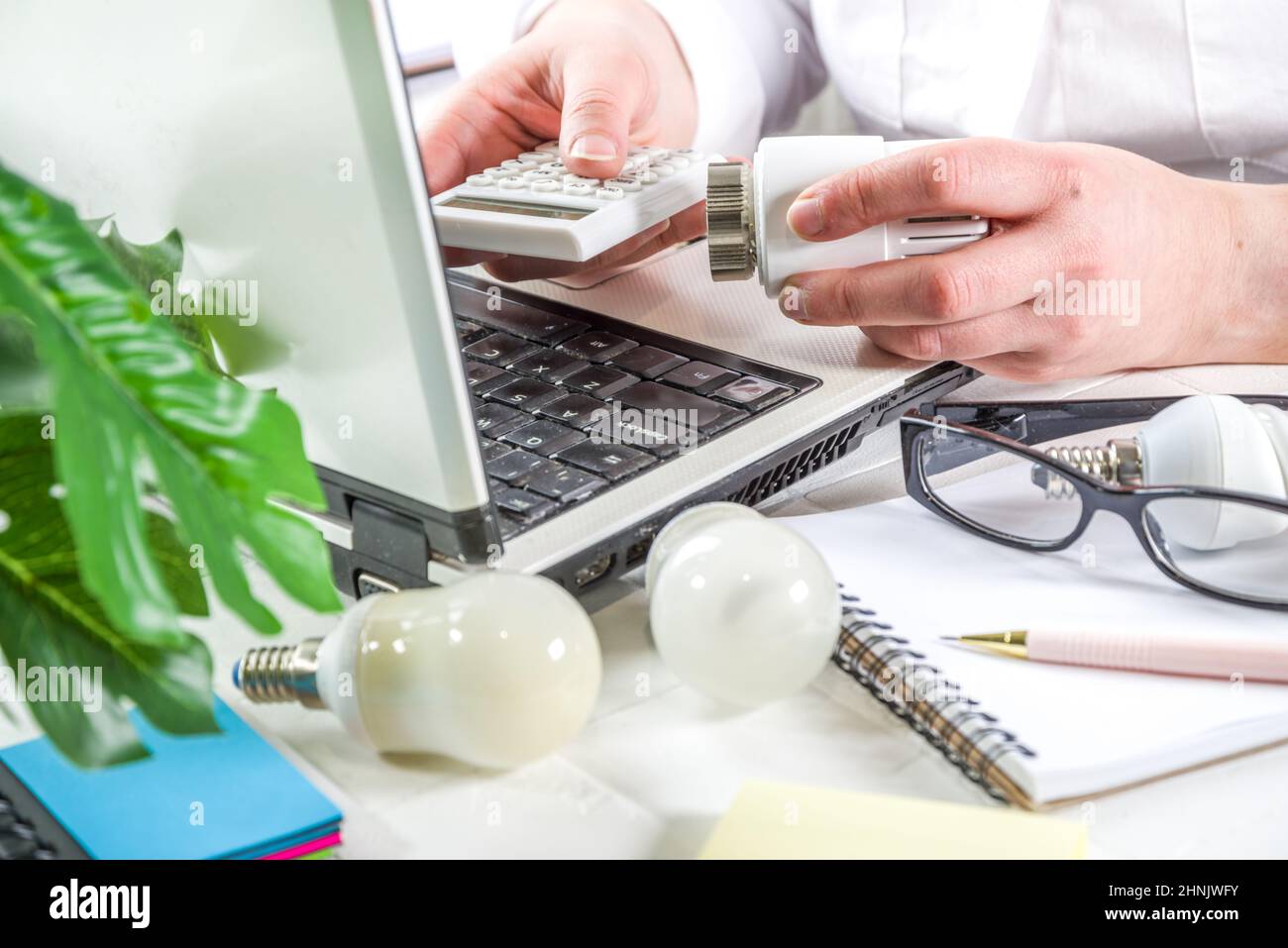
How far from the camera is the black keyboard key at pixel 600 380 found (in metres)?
0.49

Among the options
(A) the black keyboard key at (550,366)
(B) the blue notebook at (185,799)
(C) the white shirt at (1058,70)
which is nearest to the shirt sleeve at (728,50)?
(C) the white shirt at (1058,70)

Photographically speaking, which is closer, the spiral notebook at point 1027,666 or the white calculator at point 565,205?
the spiral notebook at point 1027,666

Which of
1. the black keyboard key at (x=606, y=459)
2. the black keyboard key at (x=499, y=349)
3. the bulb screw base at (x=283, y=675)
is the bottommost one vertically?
the bulb screw base at (x=283, y=675)

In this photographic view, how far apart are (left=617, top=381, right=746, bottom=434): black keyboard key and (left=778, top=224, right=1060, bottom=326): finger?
0.19 ft

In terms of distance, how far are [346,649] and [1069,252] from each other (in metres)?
0.34

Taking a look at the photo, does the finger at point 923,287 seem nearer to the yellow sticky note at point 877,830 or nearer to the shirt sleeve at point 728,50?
the yellow sticky note at point 877,830

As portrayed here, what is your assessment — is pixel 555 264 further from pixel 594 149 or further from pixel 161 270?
pixel 161 270

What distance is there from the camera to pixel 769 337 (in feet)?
1.73

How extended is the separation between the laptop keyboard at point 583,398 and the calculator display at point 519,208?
1.8 inches

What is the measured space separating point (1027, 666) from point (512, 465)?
0.18 metres

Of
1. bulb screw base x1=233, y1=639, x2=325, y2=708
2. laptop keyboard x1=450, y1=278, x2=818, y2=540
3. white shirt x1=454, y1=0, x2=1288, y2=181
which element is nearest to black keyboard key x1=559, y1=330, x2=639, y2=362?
laptop keyboard x1=450, y1=278, x2=818, y2=540

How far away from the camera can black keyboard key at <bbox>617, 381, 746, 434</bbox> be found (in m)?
0.46

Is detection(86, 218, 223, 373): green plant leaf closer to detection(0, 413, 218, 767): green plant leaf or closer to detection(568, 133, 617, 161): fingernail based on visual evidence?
detection(0, 413, 218, 767): green plant leaf
